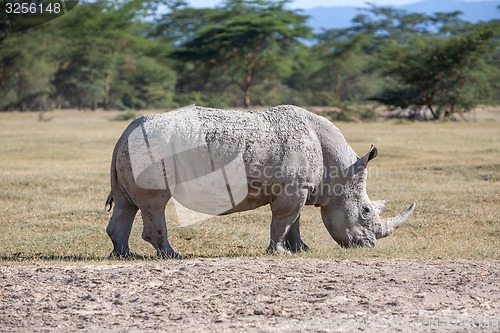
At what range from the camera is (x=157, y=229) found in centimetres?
932

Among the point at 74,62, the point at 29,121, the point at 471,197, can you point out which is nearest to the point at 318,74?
the point at 74,62

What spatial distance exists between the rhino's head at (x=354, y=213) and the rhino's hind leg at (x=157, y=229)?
1.82m

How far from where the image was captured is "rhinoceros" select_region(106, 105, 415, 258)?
30.2 ft

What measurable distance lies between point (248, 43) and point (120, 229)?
1479 inches

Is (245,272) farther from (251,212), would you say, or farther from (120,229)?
(251,212)

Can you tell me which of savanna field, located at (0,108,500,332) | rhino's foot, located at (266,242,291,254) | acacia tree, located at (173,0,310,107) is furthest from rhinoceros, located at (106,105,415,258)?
acacia tree, located at (173,0,310,107)

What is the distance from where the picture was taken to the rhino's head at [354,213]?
983 cm

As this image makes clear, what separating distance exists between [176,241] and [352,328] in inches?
193

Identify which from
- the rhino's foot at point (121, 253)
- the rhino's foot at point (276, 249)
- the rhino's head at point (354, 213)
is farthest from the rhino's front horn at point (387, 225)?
the rhino's foot at point (121, 253)

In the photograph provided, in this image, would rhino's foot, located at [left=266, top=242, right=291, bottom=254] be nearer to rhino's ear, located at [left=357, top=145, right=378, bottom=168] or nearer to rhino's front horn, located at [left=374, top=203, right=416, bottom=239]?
rhino's front horn, located at [left=374, top=203, right=416, bottom=239]

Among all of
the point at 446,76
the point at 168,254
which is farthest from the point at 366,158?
the point at 446,76

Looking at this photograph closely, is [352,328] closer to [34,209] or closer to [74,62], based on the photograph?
[34,209]

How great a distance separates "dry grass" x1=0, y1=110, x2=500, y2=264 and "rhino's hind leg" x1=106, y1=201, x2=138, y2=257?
0.28 metres

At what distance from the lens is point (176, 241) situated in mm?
10961
